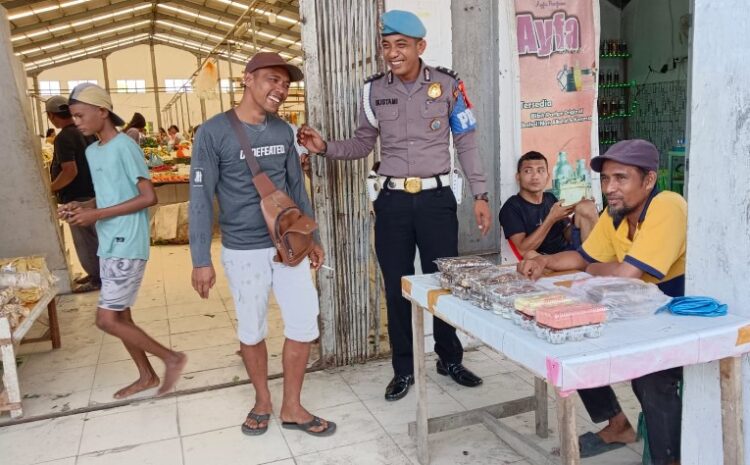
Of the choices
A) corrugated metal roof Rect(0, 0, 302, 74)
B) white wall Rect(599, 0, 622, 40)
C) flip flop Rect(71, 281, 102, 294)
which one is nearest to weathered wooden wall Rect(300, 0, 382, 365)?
flip flop Rect(71, 281, 102, 294)

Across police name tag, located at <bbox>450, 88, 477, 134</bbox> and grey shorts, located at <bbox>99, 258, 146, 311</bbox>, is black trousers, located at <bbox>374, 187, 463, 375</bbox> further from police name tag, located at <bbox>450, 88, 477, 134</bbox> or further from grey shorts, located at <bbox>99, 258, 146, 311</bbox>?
grey shorts, located at <bbox>99, 258, 146, 311</bbox>

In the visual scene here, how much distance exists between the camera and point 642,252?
2.11 m

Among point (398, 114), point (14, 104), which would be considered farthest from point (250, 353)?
point (14, 104)

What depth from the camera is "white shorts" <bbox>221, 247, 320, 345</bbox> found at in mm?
2846

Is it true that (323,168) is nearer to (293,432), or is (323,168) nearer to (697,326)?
(293,432)

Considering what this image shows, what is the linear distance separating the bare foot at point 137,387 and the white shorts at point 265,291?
90 centimetres

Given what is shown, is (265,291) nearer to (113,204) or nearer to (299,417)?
(299,417)

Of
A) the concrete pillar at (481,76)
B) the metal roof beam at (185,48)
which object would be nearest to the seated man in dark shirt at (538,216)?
the concrete pillar at (481,76)

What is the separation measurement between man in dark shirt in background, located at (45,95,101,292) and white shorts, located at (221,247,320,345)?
301cm

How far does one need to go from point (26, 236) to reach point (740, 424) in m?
5.34

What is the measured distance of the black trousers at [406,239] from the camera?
10.5ft

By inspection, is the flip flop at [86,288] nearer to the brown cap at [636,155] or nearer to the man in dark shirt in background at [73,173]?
the man in dark shirt in background at [73,173]

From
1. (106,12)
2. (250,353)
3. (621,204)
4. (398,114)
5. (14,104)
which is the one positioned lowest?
(250,353)

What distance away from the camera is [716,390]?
1.88 metres
